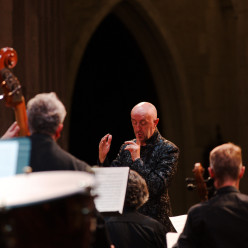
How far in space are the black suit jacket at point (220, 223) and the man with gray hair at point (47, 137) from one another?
66 centimetres

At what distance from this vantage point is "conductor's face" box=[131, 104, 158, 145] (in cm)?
518

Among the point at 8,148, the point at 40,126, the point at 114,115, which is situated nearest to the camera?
the point at 8,148

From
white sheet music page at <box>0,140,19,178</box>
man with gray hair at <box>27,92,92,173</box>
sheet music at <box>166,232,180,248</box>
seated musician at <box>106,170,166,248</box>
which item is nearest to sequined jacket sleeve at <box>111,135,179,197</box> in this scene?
sheet music at <box>166,232,180,248</box>

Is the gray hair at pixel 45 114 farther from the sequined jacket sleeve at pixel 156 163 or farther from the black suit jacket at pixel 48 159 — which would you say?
the sequined jacket sleeve at pixel 156 163

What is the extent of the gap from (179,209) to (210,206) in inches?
300

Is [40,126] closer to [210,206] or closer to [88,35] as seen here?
[210,206]

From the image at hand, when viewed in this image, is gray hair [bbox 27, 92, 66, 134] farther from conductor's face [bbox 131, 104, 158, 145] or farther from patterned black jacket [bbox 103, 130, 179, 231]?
conductor's face [bbox 131, 104, 158, 145]

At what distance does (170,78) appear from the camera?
1152 cm

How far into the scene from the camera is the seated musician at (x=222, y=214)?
3516 millimetres

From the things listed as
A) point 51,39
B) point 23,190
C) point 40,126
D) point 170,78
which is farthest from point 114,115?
point 23,190

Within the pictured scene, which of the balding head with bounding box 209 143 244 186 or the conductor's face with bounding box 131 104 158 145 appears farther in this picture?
the conductor's face with bounding box 131 104 158 145

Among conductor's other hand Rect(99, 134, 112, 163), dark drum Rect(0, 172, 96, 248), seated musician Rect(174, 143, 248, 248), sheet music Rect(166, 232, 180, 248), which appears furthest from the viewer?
conductor's other hand Rect(99, 134, 112, 163)

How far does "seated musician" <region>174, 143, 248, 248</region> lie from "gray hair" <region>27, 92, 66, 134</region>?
88cm

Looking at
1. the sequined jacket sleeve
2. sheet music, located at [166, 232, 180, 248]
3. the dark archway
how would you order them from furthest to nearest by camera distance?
the dark archway → the sequined jacket sleeve → sheet music, located at [166, 232, 180, 248]
